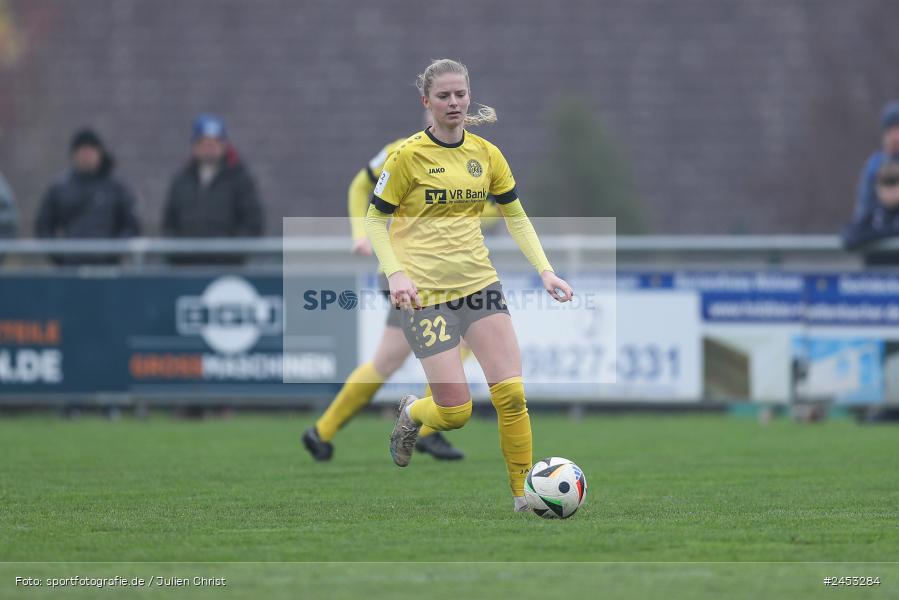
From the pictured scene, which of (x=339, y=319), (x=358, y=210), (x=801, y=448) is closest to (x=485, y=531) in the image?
(x=358, y=210)

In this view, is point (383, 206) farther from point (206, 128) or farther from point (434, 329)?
point (206, 128)

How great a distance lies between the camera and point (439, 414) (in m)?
8.01

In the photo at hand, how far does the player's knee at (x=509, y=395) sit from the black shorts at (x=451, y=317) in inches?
13.1

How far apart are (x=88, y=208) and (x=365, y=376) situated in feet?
20.1

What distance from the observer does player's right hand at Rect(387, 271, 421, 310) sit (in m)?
7.39

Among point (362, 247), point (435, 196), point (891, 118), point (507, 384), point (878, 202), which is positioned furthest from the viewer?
point (878, 202)

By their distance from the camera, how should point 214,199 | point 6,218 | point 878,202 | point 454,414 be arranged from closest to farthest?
1. point 454,414
2. point 878,202
3. point 214,199
4. point 6,218

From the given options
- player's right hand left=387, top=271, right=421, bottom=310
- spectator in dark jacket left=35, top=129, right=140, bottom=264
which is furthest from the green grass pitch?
spectator in dark jacket left=35, top=129, right=140, bottom=264

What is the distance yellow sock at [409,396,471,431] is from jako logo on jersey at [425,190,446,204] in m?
0.99

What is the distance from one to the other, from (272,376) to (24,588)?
926 cm

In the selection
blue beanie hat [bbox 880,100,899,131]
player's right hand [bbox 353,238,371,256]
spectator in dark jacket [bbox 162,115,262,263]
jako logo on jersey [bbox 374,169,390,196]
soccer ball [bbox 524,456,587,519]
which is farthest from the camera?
spectator in dark jacket [bbox 162,115,262,263]

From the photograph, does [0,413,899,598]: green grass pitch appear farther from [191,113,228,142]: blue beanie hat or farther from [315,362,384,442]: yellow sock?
[191,113,228,142]: blue beanie hat

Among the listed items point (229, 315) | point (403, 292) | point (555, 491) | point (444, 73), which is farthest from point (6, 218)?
point (555, 491)

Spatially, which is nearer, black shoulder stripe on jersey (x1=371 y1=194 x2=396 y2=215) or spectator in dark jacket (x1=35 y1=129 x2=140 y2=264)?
black shoulder stripe on jersey (x1=371 y1=194 x2=396 y2=215)
